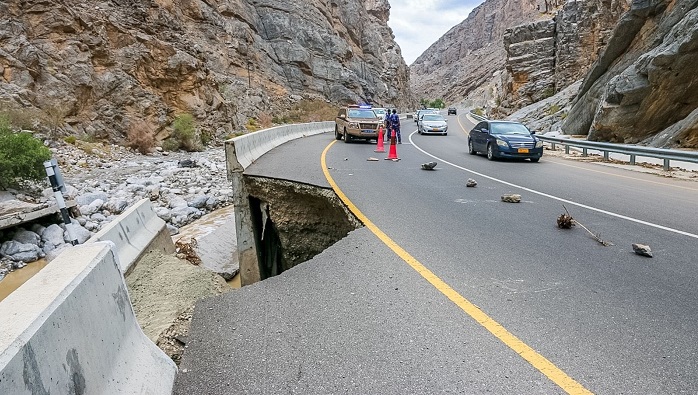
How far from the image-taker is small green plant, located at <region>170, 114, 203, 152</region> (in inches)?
1089

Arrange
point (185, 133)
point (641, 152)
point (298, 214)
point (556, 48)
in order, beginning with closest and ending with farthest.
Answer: point (298, 214), point (641, 152), point (185, 133), point (556, 48)

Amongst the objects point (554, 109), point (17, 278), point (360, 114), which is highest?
point (360, 114)

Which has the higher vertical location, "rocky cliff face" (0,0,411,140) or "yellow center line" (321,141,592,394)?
"rocky cliff face" (0,0,411,140)

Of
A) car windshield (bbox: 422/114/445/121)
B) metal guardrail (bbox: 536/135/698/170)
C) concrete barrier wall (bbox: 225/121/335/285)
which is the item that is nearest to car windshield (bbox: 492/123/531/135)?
metal guardrail (bbox: 536/135/698/170)

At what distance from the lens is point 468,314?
3814mm

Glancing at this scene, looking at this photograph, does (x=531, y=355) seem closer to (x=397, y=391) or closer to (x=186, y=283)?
(x=397, y=391)

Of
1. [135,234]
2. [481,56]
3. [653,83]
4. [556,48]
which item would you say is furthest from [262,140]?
[481,56]

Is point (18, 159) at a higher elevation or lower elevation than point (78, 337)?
lower

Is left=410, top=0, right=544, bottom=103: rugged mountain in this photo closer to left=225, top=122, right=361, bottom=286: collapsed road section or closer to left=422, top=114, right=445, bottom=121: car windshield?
left=422, top=114, right=445, bottom=121: car windshield

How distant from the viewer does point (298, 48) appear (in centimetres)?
6022

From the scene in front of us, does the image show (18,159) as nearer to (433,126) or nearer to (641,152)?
(641,152)

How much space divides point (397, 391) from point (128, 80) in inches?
1169

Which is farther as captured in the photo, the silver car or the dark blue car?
the silver car

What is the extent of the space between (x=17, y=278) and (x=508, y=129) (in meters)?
15.7
